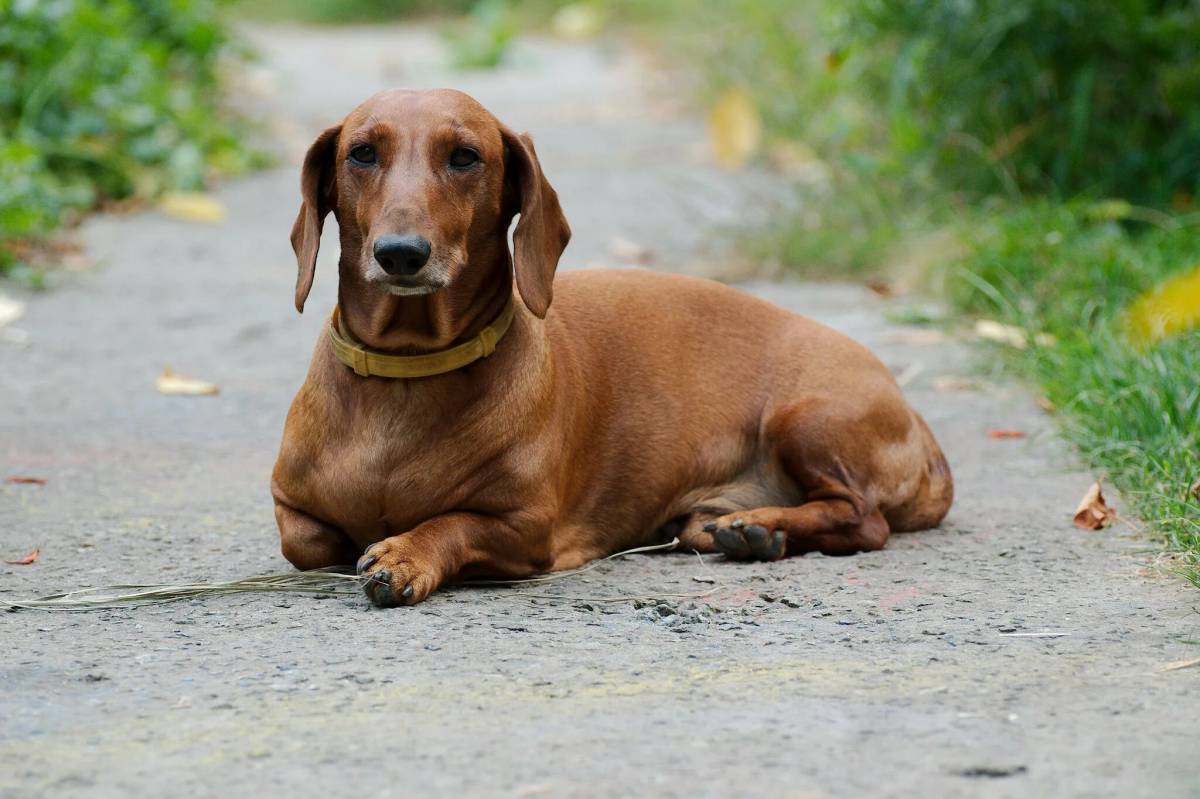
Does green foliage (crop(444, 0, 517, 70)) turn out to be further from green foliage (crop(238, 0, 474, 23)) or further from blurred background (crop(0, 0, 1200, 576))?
green foliage (crop(238, 0, 474, 23))

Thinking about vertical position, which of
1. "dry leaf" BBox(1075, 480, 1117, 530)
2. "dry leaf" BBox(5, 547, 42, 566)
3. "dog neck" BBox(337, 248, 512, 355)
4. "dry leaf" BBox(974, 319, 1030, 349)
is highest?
"dog neck" BBox(337, 248, 512, 355)

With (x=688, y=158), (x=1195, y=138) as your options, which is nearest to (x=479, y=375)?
(x=1195, y=138)

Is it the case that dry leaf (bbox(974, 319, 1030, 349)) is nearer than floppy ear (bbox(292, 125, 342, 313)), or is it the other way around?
floppy ear (bbox(292, 125, 342, 313))

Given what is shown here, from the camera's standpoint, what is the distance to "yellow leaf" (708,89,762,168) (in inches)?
Result: 370

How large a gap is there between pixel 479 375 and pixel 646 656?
809mm

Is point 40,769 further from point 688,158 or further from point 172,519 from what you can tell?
point 688,158

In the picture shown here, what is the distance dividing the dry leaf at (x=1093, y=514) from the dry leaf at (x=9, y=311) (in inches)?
157

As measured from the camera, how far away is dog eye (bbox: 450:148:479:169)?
10.7ft

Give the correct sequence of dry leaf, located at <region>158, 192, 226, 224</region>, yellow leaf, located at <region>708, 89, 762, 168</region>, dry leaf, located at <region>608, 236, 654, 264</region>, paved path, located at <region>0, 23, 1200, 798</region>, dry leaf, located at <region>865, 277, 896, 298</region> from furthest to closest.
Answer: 1. yellow leaf, located at <region>708, 89, 762, 168</region>
2. dry leaf, located at <region>158, 192, 226, 224</region>
3. dry leaf, located at <region>608, 236, 654, 264</region>
4. dry leaf, located at <region>865, 277, 896, 298</region>
5. paved path, located at <region>0, 23, 1200, 798</region>

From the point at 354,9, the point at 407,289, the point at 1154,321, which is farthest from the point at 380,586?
the point at 354,9

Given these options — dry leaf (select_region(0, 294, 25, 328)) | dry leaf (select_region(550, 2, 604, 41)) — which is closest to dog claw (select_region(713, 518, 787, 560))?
dry leaf (select_region(0, 294, 25, 328))

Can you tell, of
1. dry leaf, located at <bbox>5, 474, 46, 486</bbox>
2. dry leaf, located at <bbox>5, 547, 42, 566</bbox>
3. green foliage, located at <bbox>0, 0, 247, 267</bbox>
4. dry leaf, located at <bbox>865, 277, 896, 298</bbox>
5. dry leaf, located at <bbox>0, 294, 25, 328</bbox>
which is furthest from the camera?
green foliage, located at <bbox>0, 0, 247, 267</bbox>

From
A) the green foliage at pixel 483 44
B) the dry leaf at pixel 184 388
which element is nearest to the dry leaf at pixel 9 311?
the dry leaf at pixel 184 388

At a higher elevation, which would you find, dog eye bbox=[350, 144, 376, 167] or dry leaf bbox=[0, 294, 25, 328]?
dog eye bbox=[350, 144, 376, 167]
